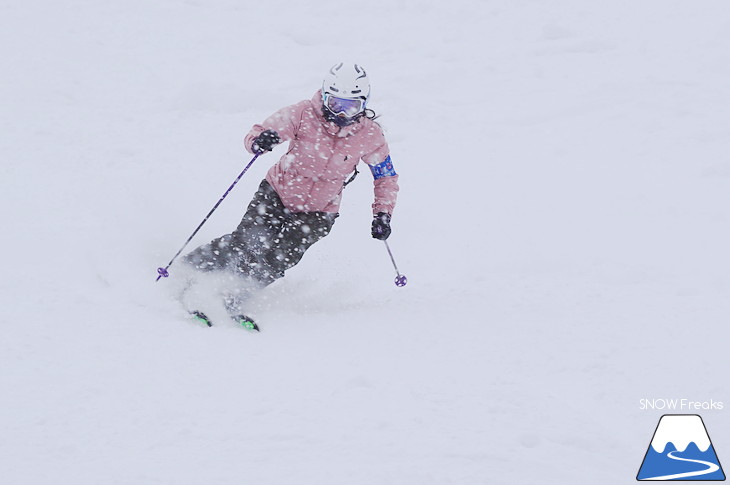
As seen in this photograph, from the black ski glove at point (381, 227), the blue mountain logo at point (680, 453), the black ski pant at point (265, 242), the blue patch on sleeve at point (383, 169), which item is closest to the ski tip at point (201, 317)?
the black ski pant at point (265, 242)

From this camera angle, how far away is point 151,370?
4309 mm

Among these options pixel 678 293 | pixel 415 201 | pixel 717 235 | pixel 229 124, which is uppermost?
pixel 229 124

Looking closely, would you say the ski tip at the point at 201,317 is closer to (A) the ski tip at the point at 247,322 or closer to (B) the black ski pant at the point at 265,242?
(A) the ski tip at the point at 247,322

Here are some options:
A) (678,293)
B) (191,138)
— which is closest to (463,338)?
(678,293)

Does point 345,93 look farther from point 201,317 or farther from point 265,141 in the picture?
point 201,317

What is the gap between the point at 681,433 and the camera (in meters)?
4.06

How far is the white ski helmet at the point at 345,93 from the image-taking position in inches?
222

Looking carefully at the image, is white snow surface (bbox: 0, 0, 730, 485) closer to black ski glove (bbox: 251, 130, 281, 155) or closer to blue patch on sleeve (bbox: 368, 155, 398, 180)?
blue patch on sleeve (bbox: 368, 155, 398, 180)

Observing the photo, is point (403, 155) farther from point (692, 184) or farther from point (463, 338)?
point (463, 338)

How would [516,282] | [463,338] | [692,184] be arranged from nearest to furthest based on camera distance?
1. [463,338]
2. [516,282]
3. [692,184]

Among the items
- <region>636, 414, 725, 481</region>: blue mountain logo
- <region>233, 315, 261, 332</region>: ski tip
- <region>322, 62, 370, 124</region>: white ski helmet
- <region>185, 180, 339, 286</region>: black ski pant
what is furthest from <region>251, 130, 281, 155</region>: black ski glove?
<region>636, 414, 725, 481</region>: blue mountain logo

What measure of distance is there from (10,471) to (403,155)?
6463 millimetres

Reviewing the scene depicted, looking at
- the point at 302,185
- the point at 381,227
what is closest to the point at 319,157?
the point at 302,185

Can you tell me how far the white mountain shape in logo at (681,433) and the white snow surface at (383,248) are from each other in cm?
8
